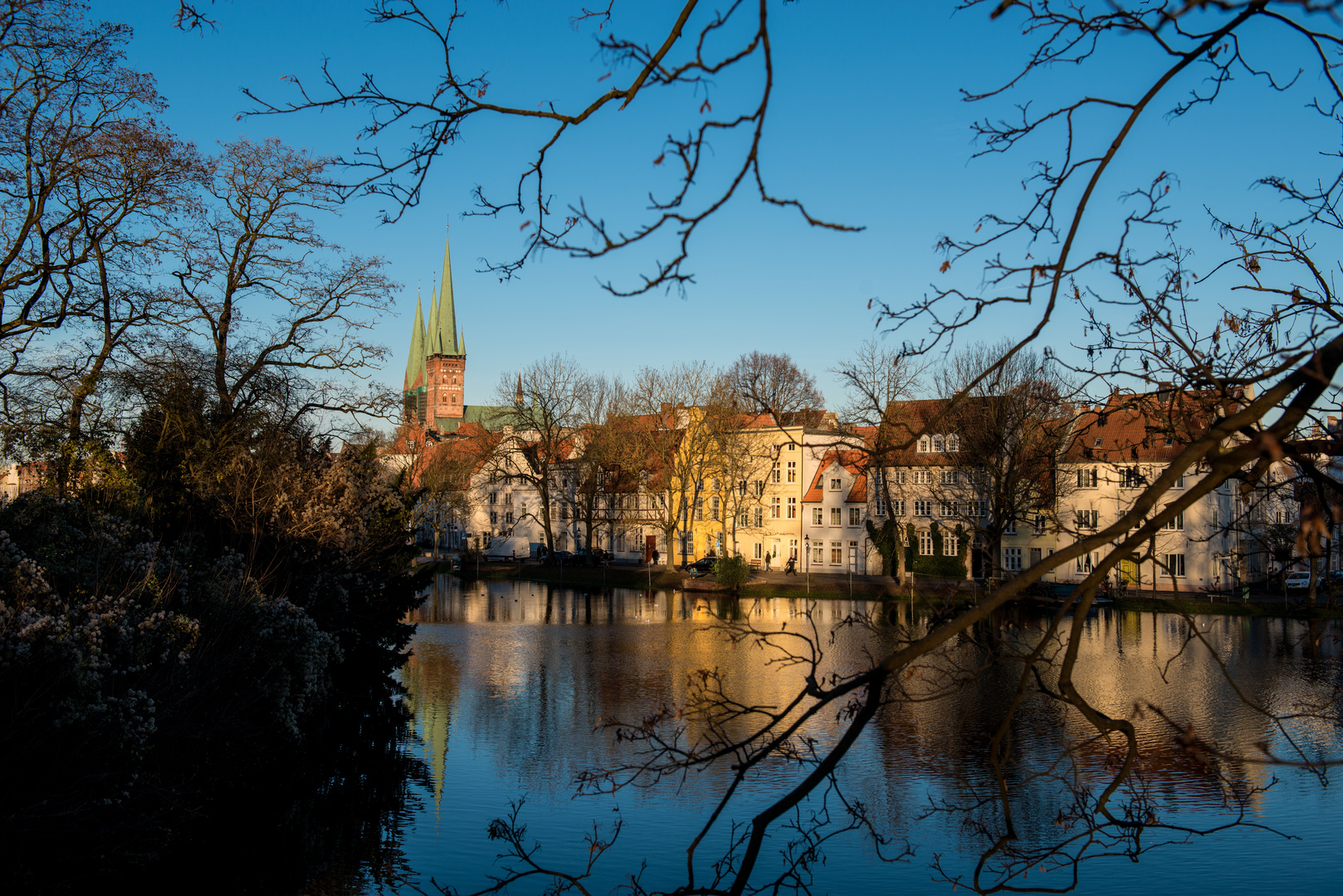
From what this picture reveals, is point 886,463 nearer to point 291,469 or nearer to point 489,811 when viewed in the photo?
point 489,811

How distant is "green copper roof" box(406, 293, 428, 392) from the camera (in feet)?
415

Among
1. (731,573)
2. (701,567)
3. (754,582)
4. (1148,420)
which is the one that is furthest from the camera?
(701,567)

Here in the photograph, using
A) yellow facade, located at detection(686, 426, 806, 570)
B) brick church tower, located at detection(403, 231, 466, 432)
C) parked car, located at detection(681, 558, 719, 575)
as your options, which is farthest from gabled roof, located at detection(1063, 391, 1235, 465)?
brick church tower, located at detection(403, 231, 466, 432)

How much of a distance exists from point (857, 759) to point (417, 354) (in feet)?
391

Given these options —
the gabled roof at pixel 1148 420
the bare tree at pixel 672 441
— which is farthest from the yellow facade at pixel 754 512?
the gabled roof at pixel 1148 420

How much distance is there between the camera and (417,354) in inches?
5032

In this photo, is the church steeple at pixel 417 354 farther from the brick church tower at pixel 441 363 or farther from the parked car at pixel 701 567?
the parked car at pixel 701 567

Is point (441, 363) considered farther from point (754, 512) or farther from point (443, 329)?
point (754, 512)

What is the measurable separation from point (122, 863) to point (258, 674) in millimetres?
3554

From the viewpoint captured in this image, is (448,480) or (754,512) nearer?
(754,512)

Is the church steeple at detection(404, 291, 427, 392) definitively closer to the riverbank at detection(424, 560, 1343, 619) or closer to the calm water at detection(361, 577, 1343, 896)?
the riverbank at detection(424, 560, 1343, 619)

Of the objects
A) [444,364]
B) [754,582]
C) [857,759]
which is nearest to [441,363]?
[444,364]

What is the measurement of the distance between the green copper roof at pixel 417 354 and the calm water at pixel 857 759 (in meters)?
103

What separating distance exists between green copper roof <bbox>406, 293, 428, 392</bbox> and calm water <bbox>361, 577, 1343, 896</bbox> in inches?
4052
